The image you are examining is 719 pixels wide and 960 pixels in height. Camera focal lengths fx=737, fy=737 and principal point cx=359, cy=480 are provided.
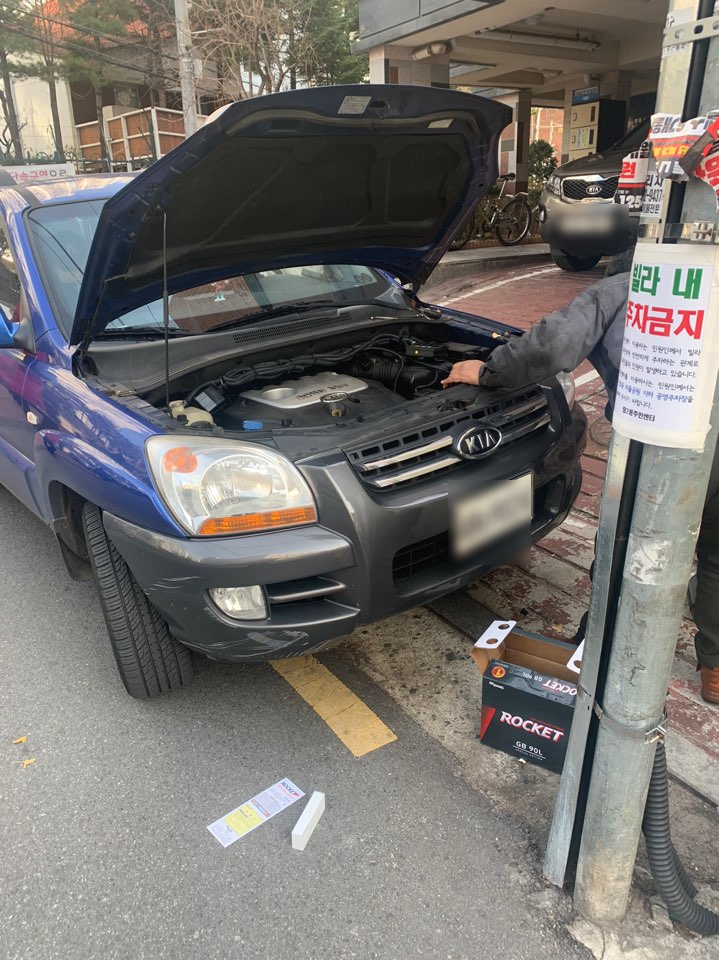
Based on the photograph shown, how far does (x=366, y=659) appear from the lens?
288 centimetres

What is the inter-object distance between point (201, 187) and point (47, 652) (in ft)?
6.33

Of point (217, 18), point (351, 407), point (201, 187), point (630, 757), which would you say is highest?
point (217, 18)

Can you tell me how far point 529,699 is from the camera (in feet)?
7.23

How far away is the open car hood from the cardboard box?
1.78 meters

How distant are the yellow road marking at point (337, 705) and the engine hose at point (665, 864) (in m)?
0.91

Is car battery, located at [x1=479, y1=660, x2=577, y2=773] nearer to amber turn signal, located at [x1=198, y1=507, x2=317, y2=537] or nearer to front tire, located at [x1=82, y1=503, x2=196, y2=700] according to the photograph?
amber turn signal, located at [x1=198, y1=507, x2=317, y2=537]

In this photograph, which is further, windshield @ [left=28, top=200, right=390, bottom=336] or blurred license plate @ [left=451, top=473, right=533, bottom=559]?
windshield @ [left=28, top=200, right=390, bottom=336]

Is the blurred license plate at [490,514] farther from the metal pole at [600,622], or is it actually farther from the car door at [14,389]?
the car door at [14,389]

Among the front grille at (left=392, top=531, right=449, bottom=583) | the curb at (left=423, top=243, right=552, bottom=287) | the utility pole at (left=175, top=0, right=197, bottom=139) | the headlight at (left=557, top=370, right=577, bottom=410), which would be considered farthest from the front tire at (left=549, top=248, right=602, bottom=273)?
the utility pole at (left=175, top=0, right=197, bottom=139)

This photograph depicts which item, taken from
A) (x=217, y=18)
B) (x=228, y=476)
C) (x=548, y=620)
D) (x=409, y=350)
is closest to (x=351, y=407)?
(x=409, y=350)

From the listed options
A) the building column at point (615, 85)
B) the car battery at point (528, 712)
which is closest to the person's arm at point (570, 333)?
the car battery at point (528, 712)

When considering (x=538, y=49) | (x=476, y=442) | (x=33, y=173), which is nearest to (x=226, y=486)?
(x=476, y=442)

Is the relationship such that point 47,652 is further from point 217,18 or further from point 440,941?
point 217,18

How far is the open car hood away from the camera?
7.58 ft
